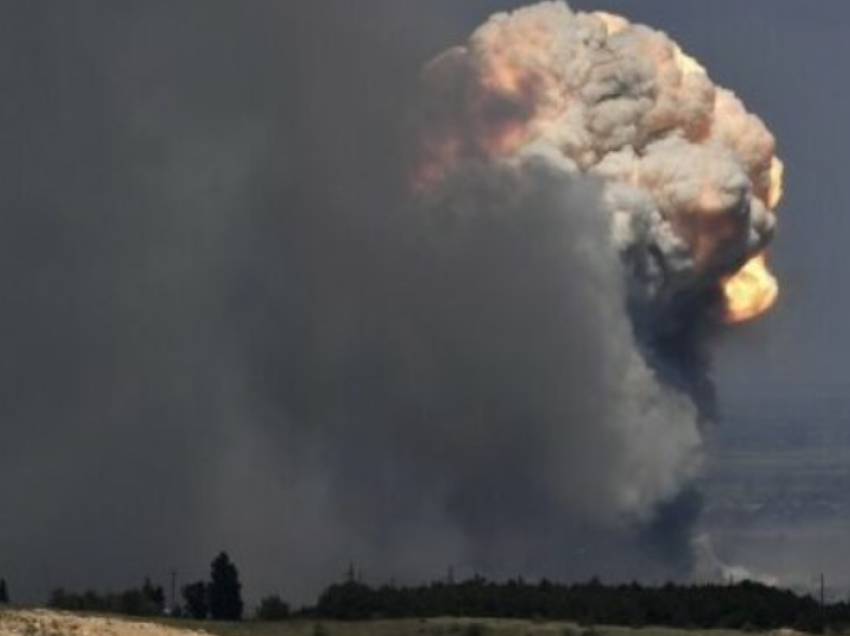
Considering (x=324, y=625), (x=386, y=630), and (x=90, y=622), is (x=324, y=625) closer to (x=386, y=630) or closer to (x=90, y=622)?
(x=386, y=630)

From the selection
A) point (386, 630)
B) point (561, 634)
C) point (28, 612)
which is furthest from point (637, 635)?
point (28, 612)

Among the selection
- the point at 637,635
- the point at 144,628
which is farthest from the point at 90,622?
the point at 637,635

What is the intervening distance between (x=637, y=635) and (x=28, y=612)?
69101 millimetres

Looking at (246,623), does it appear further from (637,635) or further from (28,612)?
(28,612)

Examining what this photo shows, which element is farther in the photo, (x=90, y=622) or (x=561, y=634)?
(x=561, y=634)

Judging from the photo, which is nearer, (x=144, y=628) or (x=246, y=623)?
(x=144, y=628)

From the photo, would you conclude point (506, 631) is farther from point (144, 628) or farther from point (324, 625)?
point (144, 628)

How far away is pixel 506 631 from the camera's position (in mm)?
194875

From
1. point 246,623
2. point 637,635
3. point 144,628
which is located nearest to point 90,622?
point 144,628

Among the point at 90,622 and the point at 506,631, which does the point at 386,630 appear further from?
the point at 90,622

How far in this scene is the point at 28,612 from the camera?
5448 inches

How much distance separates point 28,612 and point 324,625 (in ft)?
200

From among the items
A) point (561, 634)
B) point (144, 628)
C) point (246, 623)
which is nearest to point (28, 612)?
point (144, 628)

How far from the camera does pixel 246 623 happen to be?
19050 centimetres
